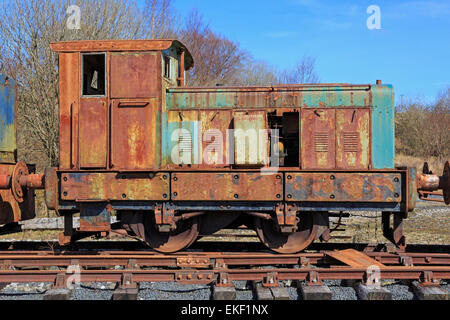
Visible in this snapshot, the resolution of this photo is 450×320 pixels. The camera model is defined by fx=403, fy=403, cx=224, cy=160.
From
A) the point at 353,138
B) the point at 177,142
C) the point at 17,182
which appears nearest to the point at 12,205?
the point at 17,182

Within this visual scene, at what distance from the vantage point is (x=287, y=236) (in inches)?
254

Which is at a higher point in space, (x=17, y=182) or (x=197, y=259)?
(x=17, y=182)

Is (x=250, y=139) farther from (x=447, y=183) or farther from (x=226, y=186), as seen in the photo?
(x=447, y=183)

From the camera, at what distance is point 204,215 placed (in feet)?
21.6

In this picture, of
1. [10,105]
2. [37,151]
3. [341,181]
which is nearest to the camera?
[341,181]

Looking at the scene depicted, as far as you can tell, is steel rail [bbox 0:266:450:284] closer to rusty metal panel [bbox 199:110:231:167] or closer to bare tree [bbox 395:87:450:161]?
rusty metal panel [bbox 199:110:231:167]

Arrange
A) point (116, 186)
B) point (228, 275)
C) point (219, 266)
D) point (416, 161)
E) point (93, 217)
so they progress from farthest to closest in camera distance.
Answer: point (416, 161)
point (93, 217)
point (116, 186)
point (219, 266)
point (228, 275)

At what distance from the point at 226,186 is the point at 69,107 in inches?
108

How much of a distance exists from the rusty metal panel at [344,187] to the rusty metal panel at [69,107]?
3.36 meters

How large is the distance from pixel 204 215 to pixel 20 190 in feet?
9.79

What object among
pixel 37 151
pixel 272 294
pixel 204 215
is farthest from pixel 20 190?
pixel 37 151

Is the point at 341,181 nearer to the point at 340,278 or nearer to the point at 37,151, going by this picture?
the point at 340,278

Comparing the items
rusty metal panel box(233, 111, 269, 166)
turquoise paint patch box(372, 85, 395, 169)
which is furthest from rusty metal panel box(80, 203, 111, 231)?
turquoise paint patch box(372, 85, 395, 169)

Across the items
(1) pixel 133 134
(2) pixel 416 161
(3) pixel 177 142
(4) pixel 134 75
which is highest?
(4) pixel 134 75
